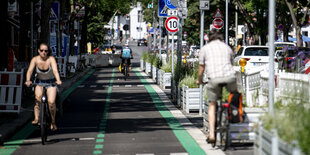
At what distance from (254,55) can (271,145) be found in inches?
1033

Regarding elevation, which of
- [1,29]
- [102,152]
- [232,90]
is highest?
[1,29]

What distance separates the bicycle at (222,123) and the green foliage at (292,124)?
286 centimetres

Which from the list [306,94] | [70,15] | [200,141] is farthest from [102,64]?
[306,94]

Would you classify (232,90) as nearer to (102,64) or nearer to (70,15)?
(70,15)

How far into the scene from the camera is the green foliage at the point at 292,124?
6.05 metres

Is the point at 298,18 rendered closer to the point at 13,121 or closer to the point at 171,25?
the point at 171,25

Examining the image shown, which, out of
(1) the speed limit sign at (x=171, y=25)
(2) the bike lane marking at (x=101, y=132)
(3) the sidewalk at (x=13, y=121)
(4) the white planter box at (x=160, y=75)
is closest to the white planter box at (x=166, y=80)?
(4) the white planter box at (x=160, y=75)

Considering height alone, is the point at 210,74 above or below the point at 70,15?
below

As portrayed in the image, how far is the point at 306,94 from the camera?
319 inches

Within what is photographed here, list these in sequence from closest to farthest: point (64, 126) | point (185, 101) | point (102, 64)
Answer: point (64, 126) → point (185, 101) → point (102, 64)

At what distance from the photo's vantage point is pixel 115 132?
1361 cm

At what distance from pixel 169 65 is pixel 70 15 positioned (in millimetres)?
20527

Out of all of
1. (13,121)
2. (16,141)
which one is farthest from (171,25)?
(16,141)

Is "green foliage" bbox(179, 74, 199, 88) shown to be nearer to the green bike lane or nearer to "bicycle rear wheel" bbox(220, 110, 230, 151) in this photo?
the green bike lane
